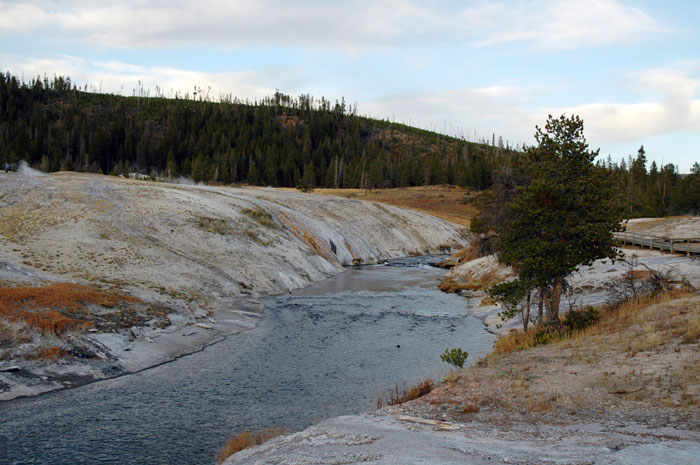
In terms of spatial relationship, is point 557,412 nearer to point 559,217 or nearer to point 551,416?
point 551,416

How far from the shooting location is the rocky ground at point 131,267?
19.8 m

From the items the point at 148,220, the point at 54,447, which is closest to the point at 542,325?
the point at 54,447

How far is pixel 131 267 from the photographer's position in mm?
32156

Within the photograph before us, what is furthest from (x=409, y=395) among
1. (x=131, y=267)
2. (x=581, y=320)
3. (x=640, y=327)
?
(x=131, y=267)

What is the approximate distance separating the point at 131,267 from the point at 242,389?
1779 cm

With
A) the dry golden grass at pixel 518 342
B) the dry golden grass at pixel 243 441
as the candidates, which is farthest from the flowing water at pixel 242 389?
the dry golden grass at pixel 518 342

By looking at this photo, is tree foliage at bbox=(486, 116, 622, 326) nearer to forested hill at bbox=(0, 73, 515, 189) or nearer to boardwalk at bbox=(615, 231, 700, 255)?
boardwalk at bbox=(615, 231, 700, 255)

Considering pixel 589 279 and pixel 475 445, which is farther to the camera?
pixel 589 279

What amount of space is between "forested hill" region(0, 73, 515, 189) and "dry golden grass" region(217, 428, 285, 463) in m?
92.6

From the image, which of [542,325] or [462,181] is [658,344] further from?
[462,181]

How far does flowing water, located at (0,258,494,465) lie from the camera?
13.4 meters

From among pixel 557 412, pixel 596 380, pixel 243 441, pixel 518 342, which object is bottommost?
pixel 243 441

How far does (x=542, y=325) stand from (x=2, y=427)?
62.8 feet

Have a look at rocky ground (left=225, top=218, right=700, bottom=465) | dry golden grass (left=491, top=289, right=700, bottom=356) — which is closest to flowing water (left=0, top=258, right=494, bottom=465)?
dry golden grass (left=491, top=289, right=700, bottom=356)
